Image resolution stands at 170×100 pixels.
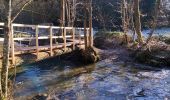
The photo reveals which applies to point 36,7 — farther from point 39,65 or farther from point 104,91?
point 104,91

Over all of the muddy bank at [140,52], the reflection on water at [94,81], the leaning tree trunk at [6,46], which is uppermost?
the leaning tree trunk at [6,46]

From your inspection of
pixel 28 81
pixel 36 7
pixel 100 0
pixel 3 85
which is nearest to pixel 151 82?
pixel 28 81

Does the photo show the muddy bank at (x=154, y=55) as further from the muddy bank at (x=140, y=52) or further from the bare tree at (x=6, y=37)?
the bare tree at (x=6, y=37)

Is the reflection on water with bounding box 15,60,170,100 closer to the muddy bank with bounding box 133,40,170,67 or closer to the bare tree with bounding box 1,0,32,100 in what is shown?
the muddy bank with bounding box 133,40,170,67

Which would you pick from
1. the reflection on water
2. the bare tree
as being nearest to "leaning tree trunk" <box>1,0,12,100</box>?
the bare tree

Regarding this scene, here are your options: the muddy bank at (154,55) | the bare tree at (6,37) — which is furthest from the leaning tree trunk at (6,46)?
the muddy bank at (154,55)

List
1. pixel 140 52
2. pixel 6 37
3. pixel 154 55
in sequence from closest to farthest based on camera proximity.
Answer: pixel 6 37, pixel 154 55, pixel 140 52

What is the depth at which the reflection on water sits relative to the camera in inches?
496

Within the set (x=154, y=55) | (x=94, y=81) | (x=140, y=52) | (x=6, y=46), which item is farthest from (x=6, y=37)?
(x=140, y=52)

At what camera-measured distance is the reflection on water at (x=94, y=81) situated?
41.3 feet

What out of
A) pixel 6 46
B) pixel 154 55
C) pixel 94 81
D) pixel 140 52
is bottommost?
pixel 94 81

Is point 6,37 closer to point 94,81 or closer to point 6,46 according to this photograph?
point 6,46

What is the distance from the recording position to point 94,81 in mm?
15352

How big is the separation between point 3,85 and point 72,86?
221 inches
